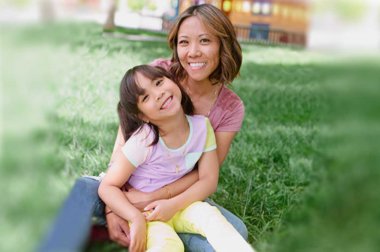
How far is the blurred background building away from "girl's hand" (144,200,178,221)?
2.40m

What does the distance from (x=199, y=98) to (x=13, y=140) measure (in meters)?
0.66

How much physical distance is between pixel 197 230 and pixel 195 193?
0.42ft

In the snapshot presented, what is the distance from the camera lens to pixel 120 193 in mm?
1974

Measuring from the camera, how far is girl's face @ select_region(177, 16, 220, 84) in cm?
212

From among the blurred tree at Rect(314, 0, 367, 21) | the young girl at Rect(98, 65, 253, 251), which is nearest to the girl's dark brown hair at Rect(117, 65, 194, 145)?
the young girl at Rect(98, 65, 253, 251)

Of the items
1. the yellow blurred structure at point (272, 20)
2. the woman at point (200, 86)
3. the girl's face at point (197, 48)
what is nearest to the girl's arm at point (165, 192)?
the woman at point (200, 86)

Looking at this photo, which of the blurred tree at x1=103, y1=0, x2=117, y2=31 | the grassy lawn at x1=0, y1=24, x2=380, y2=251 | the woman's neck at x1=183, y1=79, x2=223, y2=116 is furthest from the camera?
the blurred tree at x1=103, y1=0, x2=117, y2=31

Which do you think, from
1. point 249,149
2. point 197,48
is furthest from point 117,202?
point 249,149

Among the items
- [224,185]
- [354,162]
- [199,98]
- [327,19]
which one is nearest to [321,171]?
[354,162]

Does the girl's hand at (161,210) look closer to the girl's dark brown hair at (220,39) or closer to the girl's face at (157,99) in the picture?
the girl's face at (157,99)

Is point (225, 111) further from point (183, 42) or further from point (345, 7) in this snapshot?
point (345, 7)

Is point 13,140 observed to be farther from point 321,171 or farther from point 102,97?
point 102,97

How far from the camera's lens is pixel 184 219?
1.97 m

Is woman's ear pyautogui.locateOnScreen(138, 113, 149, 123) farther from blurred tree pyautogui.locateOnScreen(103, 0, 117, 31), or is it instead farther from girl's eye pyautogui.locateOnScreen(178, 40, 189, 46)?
blurred tree pyautogui.locateOnScreen(103, 0, 117, 31)
